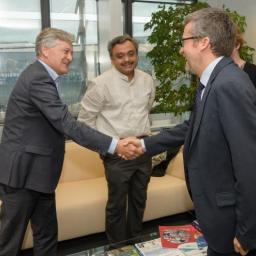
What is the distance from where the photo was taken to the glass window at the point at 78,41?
4.62 meters

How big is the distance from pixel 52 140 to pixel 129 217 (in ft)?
3.59

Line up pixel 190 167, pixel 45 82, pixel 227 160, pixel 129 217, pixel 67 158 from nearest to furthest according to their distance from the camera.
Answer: pixel 227 160 < pixel 190 167 < pixel 45 82 < pixel 129 217 < pixel 67 158

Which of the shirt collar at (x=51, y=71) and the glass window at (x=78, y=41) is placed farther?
the glass window at (x=78, y=41)

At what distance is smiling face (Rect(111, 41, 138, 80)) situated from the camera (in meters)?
2.48

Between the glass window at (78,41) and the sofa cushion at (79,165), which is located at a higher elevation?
the glass window at (78,41)

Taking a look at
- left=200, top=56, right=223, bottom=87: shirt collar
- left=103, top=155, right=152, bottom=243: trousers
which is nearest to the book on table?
left=103, top=155, right=152, bottom=243: trousers

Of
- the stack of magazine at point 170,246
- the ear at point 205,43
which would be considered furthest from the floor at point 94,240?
the ear at point 205,43

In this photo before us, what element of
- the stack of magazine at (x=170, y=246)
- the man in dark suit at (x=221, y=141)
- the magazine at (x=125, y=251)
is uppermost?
the man in dark suit at (x=221, y=141)

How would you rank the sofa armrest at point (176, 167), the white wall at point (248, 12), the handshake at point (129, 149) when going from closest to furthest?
the handshake at point (129, 149) < the sofa armrest at point (176, 167) < the white wall at point (248, 12)

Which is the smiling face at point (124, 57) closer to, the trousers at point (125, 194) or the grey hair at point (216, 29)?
the trousers at point (125, 194)

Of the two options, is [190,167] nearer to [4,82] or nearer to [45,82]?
[45,82]

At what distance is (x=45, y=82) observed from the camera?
1.87m

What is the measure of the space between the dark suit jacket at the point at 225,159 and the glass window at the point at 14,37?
3457 mm

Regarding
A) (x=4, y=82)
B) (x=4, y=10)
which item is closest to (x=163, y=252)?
(x=4, y=82)
